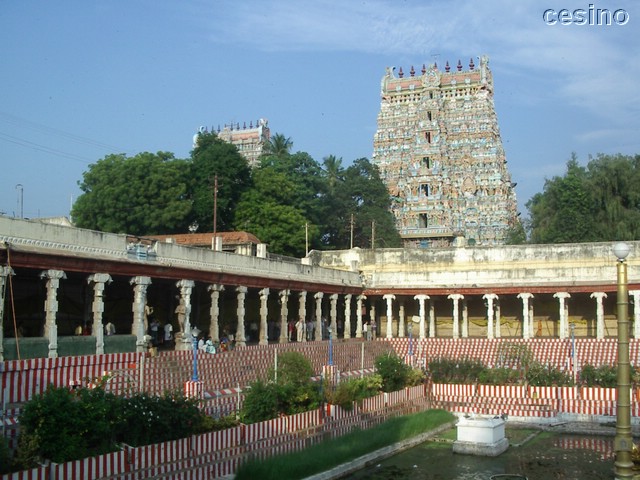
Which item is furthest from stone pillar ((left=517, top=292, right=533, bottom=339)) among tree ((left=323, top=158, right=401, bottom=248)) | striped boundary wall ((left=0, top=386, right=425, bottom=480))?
striped boundary wall ((left=0, top=386, right=425, bottom=480))

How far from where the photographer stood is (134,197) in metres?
54.2

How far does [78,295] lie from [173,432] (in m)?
18.0

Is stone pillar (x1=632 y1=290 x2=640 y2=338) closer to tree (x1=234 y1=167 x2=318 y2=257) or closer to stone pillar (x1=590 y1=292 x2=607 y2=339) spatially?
stone pillar (x1=590 y1=292 x2=607 y2=339)

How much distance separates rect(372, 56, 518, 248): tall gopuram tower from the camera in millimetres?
79438

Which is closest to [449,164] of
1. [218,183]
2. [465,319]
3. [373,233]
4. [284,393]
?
[373,233]

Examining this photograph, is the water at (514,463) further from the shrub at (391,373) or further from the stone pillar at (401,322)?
the stone pillar at (401,322)

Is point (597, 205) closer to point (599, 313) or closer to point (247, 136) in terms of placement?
point (599, 313)

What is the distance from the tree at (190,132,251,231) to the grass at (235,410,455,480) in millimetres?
35156

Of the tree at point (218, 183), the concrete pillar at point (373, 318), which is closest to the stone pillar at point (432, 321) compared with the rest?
the concrete pillar at point (373, 318)

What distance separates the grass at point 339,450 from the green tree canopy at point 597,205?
41.0 metres

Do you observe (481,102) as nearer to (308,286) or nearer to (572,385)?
(308,286)

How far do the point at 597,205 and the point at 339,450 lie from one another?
2024 inches

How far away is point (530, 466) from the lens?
19750 millimetres

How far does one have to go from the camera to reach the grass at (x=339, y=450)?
53.1 feet
